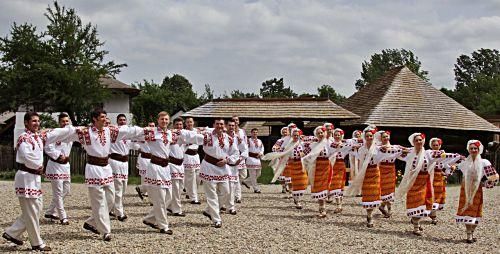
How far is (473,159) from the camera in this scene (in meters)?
8.59

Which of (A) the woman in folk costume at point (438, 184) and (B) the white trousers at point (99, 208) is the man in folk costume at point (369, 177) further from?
(B) the white trousers at point (99, 208)

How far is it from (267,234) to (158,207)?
1.67m

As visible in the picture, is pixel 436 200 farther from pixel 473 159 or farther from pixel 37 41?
pixel 37 41

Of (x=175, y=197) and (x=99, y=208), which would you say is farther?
(x=175, y=197)

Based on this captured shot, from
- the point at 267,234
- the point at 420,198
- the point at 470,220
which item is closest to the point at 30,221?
the point at 267,234

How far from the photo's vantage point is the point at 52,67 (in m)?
27.0

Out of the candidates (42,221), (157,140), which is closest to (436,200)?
(157,140)

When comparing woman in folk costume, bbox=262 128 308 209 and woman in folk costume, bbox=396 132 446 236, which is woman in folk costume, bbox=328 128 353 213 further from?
woman in folk costume, bbox=396 132 446 236

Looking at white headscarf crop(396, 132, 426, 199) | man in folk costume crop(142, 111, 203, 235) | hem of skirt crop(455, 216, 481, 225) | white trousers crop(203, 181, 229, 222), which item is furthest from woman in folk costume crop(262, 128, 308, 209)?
hem of skirt crop(455, 216, 481, 225)

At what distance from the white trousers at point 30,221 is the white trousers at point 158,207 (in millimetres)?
1792

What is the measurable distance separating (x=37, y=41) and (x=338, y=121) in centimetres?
1550

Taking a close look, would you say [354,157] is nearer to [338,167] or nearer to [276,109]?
[338,167]

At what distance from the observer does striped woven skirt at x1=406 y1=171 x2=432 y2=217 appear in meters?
8.88

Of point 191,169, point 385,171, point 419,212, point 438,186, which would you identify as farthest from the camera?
point 191,169
